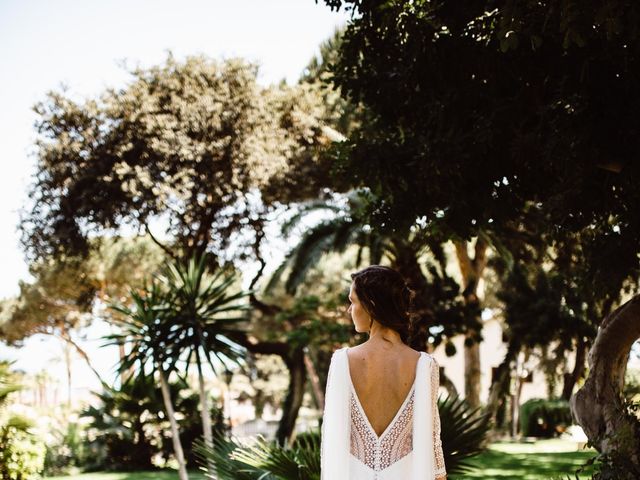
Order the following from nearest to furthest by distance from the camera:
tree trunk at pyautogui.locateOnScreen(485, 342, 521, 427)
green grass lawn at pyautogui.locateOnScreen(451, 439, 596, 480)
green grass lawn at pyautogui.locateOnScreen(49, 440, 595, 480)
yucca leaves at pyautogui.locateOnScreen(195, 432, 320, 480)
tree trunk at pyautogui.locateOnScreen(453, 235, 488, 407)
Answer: yucca leaves at pyautogui.locateOnScreen(195, 432, 320, 480) → green grass lawn at pyautogui.locateOnScreen(451, 439, 596, 480) → green grass lawn at pyautogui.locateOnScreen(49, 440, 595, 480) → tree trunk at pyautogui.locateOnScreen(453, 235, 488, 407) → tree trunk at pyautogui.locateOnScreen(485, 342, 521, 427)

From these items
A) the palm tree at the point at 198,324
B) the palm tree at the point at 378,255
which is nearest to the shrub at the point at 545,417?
the palm tree at the point at 378,255

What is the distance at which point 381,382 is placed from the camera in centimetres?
344

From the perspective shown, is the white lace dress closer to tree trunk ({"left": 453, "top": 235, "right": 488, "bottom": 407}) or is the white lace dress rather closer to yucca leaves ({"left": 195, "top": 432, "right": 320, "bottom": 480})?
yucca leaves ({"left": 195, "top": 432, "right": 320, "bottom": 480})

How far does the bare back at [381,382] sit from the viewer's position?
3436mm

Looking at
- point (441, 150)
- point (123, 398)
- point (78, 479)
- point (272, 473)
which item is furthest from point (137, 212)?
point (272, 473)

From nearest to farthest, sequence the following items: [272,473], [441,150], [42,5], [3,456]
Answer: [272,473] → [441,150] → [3,456] → [42,5]

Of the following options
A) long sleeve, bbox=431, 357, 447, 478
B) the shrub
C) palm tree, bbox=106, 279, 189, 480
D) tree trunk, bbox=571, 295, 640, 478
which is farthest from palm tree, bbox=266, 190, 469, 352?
long sleeve, bbox=431, 357, 447, 478

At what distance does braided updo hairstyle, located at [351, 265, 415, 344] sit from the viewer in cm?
341

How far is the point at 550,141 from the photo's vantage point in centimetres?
748

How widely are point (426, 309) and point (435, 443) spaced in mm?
14226

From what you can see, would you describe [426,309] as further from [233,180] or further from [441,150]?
[441,150]

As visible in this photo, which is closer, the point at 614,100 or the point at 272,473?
the point at 272,473

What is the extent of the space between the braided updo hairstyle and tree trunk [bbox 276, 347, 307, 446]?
16.9m

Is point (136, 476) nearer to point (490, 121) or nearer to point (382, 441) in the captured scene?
point (490, 121)
